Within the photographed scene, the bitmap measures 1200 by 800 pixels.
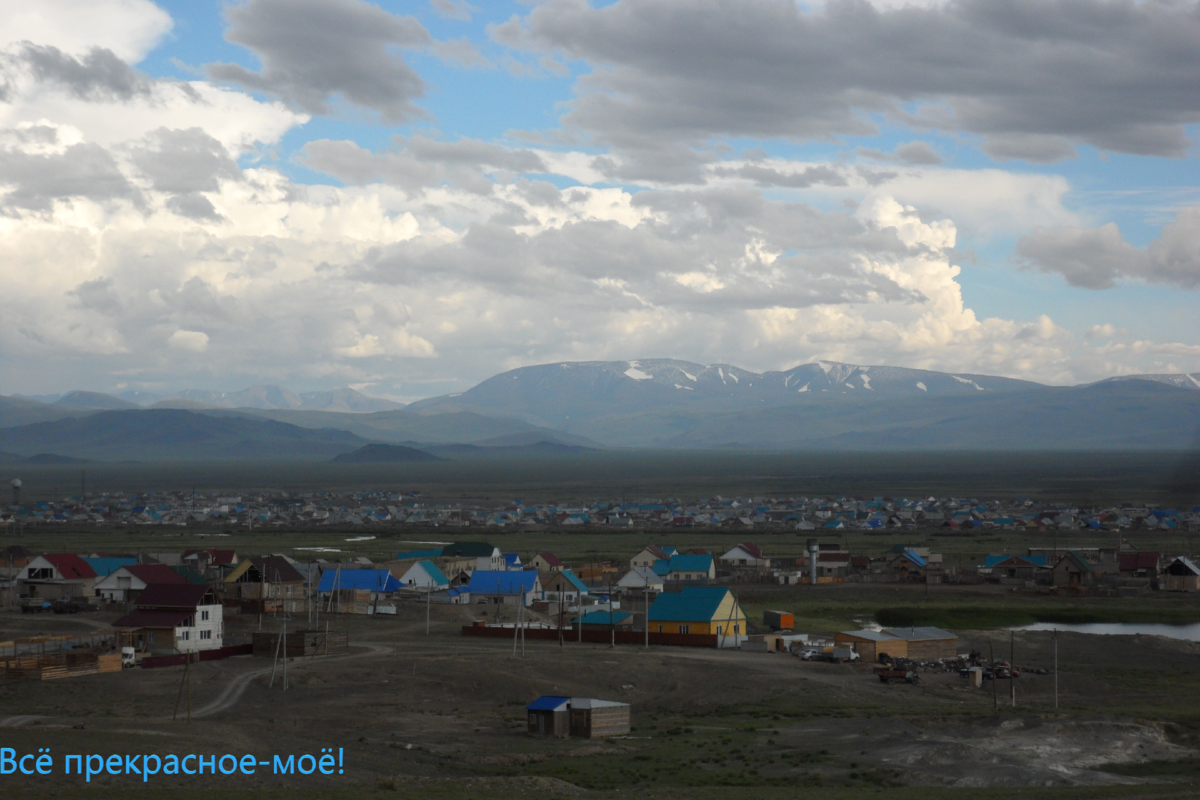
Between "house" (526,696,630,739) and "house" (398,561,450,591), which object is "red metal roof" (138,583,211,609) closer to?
"house" (526,696,630,739)

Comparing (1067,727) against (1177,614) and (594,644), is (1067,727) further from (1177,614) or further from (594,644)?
(1177,614)

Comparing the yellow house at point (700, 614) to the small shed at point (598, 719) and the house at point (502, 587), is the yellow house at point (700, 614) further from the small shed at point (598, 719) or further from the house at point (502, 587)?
the small shed at point (598, 719)

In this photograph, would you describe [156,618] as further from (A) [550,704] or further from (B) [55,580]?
(B) [55,580]

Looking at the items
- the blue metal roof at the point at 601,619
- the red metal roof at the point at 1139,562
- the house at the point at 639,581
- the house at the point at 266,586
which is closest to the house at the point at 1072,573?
the red metal roof at the point at 1139,562

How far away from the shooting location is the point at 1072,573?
7831cm

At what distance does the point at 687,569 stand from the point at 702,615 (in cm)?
3019

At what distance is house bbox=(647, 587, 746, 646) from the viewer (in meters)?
53.2

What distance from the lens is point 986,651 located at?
5206cm

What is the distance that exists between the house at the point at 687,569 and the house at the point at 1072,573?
2312 cm

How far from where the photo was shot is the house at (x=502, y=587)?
6906 cm

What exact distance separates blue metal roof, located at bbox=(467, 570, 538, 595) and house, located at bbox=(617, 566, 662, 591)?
853 centimetres

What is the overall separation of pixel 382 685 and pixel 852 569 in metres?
52.9

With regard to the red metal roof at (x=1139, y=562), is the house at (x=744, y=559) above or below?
below

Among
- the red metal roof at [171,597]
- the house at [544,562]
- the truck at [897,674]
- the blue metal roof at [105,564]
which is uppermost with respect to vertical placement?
the red metal roof at [171,597]
